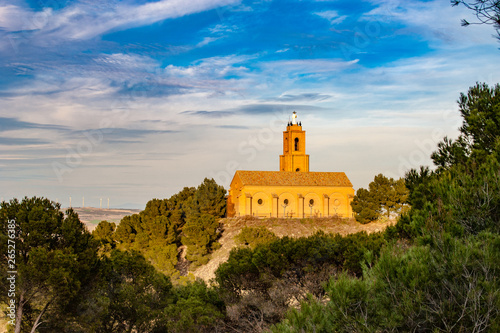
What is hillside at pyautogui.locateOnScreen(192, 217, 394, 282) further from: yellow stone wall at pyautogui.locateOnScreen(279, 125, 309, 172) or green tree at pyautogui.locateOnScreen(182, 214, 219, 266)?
yellow stone wall at pyautogui.locateOnScreen(279, 125, 309, 172)

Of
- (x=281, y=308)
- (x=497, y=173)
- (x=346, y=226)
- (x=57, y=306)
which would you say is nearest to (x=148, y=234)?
(x=346, y=226)

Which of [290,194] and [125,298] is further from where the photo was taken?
[290,194]

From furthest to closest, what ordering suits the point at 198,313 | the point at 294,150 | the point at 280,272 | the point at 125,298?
the point at 294,150, the point at 125,298, the point at 280,272, the point at 198,313

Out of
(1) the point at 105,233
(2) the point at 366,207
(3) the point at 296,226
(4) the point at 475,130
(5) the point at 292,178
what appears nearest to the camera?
(4) the point at 475,130

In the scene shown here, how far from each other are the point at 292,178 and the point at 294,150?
6536mm

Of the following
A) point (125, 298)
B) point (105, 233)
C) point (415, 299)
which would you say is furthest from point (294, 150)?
point (415, 299)

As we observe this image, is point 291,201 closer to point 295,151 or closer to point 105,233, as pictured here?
point 295,151

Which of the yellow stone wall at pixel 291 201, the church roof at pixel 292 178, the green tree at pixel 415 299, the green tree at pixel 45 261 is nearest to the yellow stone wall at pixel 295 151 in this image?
the church roof at pixel 292 178

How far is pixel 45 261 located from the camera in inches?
674

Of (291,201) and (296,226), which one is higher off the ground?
(291,201)

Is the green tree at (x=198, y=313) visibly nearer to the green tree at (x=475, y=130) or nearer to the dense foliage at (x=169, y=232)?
the green tree at (x=475, y=130)

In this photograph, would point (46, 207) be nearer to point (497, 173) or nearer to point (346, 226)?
point (497, 173)

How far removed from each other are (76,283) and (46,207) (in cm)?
368

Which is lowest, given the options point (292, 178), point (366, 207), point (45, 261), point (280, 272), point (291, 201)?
point (280, 272)
